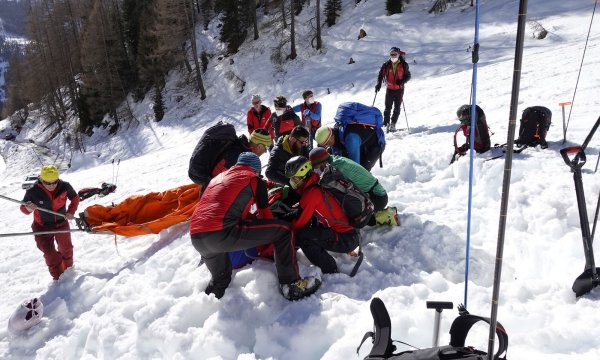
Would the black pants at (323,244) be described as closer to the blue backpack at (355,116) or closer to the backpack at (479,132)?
the blue backpack at (355,116)

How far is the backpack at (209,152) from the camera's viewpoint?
17.7ft

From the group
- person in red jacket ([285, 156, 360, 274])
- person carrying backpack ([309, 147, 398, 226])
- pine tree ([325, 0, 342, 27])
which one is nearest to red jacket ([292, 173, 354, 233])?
person in red jacket ([285, 156, 360, 274])

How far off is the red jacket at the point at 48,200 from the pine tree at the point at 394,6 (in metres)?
24.2

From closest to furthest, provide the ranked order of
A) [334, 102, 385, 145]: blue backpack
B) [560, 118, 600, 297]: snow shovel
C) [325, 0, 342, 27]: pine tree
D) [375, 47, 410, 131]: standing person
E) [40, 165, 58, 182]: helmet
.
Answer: [560, 118, 600, 297]: snow shovel → [40, 165, 58, 182]: helmet → [334, 102, 385, 145]: blue backpack → [375, 47, 410, 131]: standing person → [325, 0, 342, 27]: pine tree

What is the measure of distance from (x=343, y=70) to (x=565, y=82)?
13662mm

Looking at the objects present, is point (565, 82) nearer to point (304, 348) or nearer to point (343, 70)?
point (304, 348)

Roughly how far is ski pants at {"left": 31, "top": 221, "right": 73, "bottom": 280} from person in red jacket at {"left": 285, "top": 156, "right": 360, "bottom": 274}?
12.0 ft

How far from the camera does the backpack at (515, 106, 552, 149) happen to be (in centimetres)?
626

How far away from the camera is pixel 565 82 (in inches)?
384

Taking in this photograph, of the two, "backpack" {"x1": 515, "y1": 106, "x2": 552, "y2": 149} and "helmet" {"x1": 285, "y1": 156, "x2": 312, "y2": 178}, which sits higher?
"helmet" {"x1": 285, "y1": 156, "x2": 312, "y2": 178}

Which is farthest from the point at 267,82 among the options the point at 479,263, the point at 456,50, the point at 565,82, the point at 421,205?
the point at 479,263

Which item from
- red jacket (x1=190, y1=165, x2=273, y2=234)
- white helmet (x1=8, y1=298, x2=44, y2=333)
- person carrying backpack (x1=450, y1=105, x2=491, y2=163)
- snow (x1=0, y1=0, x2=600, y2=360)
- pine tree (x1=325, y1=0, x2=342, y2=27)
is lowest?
white helmet (x1=8, y1=298, x2=44, y2=333)

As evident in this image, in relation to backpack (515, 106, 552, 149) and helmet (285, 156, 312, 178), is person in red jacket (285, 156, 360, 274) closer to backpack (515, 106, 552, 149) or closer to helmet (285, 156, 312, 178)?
helmet (285, 156, 312, 178)

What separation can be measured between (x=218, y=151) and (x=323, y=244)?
79.7 inches
